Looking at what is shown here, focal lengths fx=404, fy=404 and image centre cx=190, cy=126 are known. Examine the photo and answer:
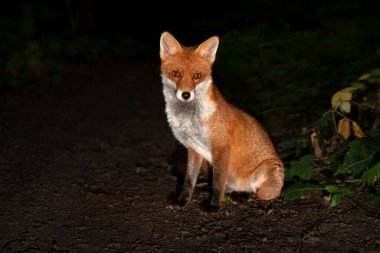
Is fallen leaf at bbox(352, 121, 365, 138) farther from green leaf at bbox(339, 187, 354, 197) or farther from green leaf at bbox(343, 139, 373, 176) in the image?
green leaf at bbox(339, 187, 354, 197)

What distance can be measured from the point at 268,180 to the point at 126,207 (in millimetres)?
1724

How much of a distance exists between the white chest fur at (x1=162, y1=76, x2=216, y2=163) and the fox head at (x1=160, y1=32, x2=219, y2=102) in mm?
14

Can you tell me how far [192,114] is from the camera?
15.3ft

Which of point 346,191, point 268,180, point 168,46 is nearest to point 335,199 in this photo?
point 346,191

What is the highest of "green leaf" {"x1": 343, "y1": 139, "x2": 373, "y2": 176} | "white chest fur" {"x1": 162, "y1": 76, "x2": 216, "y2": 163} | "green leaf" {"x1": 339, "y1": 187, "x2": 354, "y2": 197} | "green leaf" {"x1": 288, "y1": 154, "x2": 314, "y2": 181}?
"white chest fur" {"x1": 162, "y1": 76, "x2": 216, "y2": 163}

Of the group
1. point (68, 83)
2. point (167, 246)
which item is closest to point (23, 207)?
point (167, 246)

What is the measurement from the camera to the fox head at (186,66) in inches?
178

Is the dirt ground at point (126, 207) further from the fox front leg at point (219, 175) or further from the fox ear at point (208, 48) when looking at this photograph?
the fox ear at point (208, 48)

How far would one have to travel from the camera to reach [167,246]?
3.91 meters

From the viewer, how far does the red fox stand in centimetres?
461

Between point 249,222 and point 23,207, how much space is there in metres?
2.66

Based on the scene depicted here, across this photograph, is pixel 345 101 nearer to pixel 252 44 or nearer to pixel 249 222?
pixel 249 222

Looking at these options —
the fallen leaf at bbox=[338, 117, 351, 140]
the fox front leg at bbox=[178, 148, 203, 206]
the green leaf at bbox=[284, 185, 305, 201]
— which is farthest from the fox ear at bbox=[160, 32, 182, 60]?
the fallen leaf at bbox=[338, 117, 351, 140]

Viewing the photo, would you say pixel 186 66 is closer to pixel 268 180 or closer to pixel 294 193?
pixel 268 180
